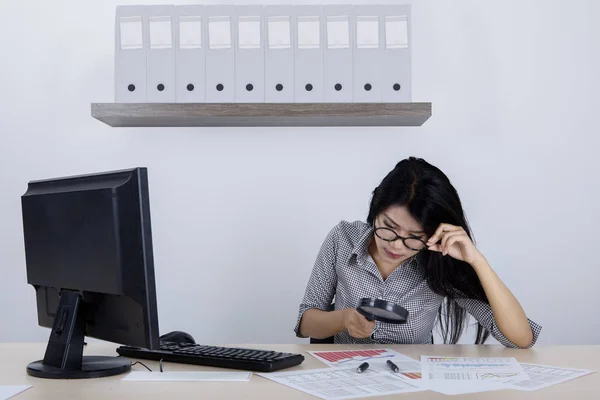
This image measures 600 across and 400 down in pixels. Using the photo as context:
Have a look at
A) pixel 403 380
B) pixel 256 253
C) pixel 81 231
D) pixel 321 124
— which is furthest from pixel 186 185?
pixel 403 380

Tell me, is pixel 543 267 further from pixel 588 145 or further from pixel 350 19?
pixel 350 19

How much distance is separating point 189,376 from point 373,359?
46 cm

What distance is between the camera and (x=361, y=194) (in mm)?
2850

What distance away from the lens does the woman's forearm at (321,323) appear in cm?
205

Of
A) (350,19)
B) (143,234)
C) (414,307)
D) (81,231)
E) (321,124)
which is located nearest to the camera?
(143,234)

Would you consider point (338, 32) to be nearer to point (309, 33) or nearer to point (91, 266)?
point (309, 33)

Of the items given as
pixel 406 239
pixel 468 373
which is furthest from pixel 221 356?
pixel 406 239

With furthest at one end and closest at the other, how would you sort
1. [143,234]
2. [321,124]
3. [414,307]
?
[321,124] → [414,307] → [143,234]

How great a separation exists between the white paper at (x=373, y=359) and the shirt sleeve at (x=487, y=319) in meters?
0.39

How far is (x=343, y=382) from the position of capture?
142cm

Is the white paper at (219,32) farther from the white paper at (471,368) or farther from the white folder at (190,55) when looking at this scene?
the white paper at (471,368)

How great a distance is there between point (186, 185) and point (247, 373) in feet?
4.77

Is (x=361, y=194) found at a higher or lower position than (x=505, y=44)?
lower

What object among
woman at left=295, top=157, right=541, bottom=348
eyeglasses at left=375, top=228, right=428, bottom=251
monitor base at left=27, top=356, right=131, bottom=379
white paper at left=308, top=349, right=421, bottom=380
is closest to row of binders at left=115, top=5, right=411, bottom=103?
woman at left=295, top=157, right=541, bottom=348
